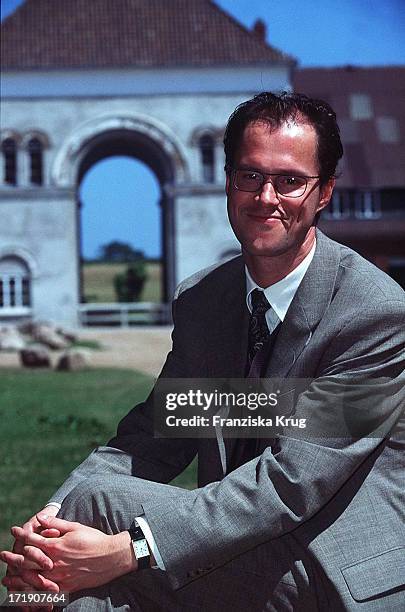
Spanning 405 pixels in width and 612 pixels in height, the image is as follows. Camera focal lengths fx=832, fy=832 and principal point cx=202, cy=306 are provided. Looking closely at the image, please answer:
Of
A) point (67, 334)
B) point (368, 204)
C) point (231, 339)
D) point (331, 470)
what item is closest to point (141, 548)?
point (331, 470)

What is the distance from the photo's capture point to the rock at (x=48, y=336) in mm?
4685

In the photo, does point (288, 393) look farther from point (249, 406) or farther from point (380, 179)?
point (380, 179)

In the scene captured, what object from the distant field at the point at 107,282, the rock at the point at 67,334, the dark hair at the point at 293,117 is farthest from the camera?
the distant field at the point at 107,282

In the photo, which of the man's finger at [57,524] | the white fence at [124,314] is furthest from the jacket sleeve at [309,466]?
the white fence at [124,314]

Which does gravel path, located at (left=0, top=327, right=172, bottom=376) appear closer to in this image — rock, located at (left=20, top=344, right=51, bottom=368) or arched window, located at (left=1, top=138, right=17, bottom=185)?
rock, located at (left=20, top=344, right=51, bottom=368)

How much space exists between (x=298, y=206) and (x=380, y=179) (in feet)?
→ 7.22

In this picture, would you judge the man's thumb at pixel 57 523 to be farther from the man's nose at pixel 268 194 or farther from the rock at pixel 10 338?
the rock at pixel 10 338

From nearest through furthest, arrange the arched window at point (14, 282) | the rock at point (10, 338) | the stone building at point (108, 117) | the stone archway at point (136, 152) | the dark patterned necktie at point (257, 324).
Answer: the dark patterned necktie at point (257, 324), the stone building at point (108, 117), the arched window at point (14, 282), the stone archway at point (136, 152), the rock at point (10, 338)

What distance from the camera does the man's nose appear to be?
4.77 feet

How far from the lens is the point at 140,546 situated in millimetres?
1329

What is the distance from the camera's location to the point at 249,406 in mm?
1540

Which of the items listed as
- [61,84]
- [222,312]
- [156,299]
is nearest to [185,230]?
[156,299]

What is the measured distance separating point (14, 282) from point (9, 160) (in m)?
0.95

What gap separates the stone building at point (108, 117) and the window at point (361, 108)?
0.40 m
